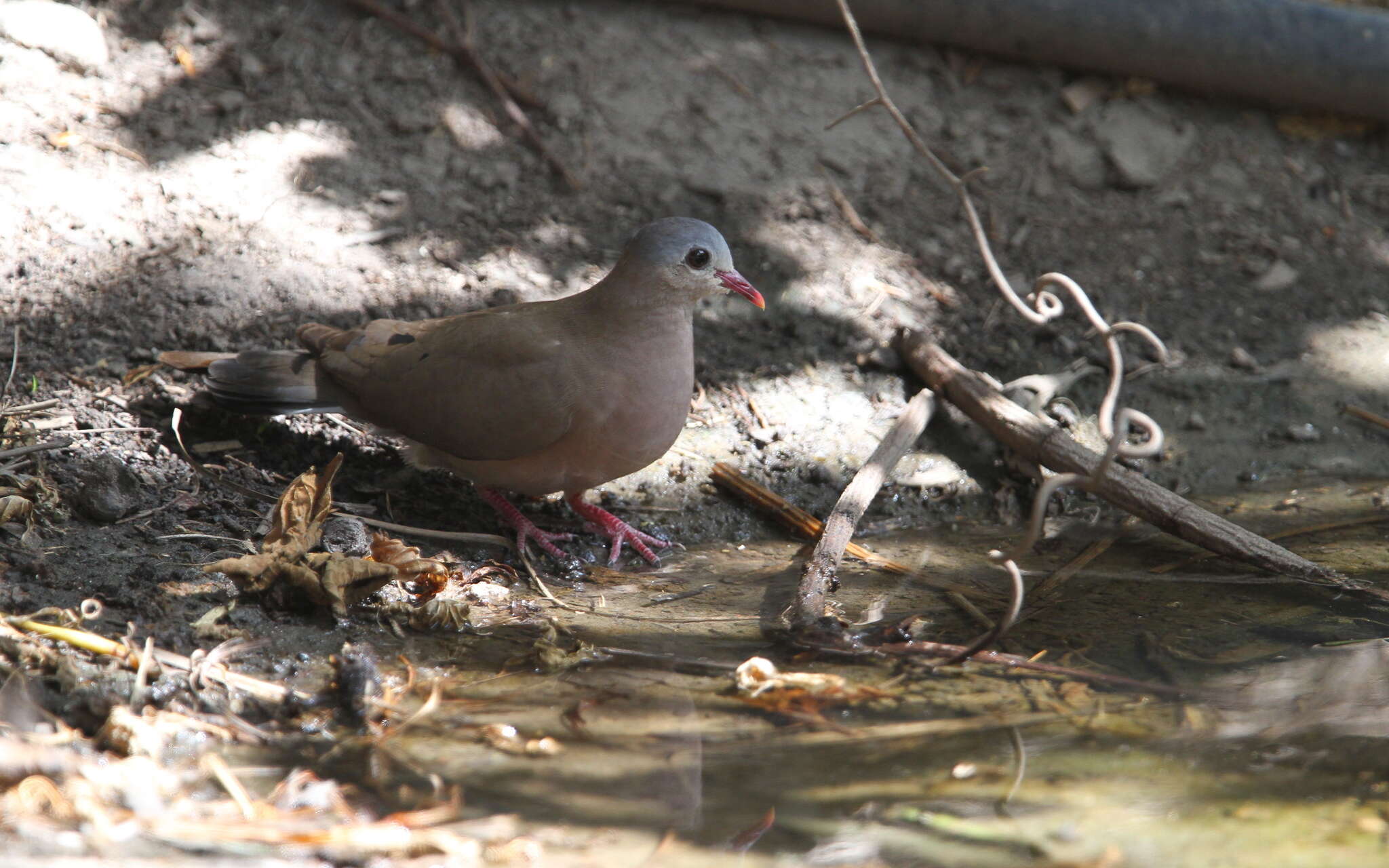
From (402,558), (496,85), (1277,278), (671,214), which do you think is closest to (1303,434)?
(1277,278)

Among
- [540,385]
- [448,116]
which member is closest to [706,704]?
[540,385]

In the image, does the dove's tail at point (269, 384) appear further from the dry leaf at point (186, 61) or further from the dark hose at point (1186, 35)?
the dark hose at point (1186, 35)

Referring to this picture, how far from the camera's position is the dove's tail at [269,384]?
3.73 meters

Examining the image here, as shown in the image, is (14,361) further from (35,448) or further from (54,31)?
(54,31)

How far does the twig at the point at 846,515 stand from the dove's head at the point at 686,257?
24.8 inches

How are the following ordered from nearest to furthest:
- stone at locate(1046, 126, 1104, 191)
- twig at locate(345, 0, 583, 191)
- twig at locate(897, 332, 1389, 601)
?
1. twig at locate(897, 332, 1389, 601)
2. twig at locate(345, 0, 583, 191)
3. stone at locate(1046, 126, 1104, 191)

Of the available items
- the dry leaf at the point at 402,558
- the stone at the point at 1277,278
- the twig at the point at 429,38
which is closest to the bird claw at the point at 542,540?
the dry leaf at the point at 402,558

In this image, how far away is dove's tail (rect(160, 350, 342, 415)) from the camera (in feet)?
12.2

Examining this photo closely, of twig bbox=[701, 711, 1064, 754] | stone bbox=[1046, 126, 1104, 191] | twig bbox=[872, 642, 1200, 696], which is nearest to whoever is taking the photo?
twig bbox=[701, 711, 1064, 754]

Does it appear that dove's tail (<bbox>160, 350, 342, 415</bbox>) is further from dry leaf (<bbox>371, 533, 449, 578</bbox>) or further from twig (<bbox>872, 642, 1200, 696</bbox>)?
twig (<bbox>872, 642, 1200, 696</bbox>)

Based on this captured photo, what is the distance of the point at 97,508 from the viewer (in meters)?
3.28

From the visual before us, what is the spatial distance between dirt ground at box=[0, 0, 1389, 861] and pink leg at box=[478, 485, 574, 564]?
10 cm

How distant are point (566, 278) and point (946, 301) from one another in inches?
59.6

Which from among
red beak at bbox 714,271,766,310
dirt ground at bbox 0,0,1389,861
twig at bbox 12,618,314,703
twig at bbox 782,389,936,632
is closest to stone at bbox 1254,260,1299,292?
dirt ground at bbox 0,0,1389,861
